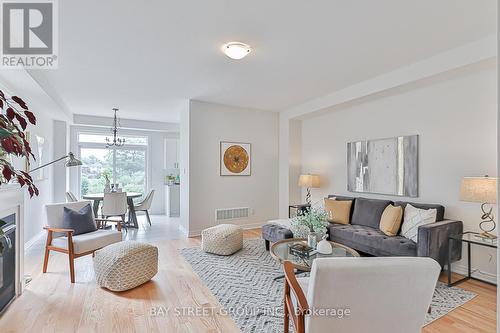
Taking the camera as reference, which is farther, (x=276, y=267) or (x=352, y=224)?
(x=352, y=224)

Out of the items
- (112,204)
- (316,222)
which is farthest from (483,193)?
(112,204)

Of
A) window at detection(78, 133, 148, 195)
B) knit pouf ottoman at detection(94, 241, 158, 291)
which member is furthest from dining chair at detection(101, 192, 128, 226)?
window at detection(78, 133, 148, 195)

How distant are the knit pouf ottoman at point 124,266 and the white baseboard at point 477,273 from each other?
143 inches

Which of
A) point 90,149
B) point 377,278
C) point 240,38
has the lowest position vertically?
point 377,278

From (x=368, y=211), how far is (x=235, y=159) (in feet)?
8.89

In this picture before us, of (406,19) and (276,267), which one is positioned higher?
(406,19)

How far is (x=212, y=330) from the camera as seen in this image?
2.09 meters

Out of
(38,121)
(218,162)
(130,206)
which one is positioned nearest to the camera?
(38,121)

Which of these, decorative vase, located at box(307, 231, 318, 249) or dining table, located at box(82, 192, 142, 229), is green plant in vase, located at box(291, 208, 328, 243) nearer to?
decorative vase, located at box(307, 231, 318, 249)

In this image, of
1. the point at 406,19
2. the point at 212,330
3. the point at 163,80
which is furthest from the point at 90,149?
the point at 406,19

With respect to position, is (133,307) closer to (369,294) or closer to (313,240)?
(313,240)

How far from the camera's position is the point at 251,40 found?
2734 millimetres

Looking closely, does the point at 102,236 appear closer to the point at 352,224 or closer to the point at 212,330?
the point at 212,330

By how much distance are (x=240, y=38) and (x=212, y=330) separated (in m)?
2.66
